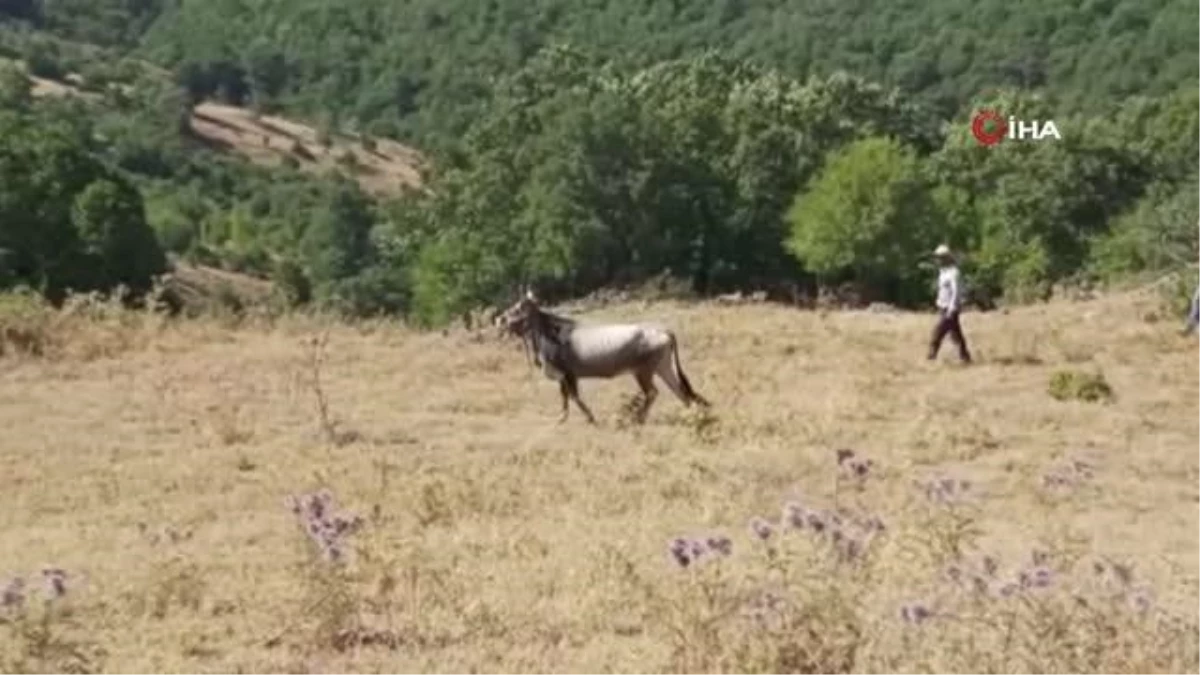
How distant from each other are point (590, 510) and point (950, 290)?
391 inches

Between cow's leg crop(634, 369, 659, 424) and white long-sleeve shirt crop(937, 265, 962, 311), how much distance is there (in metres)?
5.19

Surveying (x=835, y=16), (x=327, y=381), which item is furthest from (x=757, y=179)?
(x=835, y=16)

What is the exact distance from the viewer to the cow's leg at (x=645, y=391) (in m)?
15.9

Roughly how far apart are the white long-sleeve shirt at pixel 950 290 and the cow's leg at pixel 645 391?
5.19 m

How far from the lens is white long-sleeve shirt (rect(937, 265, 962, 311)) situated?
20.4m

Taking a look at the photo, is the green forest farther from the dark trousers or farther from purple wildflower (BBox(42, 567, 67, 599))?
purple wildflower (BBox(42, 567, 67, 599))

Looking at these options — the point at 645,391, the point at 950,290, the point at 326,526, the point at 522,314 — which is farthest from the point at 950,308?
the point at 326,526

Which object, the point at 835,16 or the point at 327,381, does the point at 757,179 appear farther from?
the point at 835,16

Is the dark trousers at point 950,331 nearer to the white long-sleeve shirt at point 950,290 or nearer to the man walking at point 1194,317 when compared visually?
the white long-sleeve shirt at point 950,290

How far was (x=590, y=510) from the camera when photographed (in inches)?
450

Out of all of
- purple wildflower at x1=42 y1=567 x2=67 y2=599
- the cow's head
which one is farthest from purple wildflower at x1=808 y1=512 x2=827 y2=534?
the cow's head

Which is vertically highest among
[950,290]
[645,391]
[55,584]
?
[950,290]

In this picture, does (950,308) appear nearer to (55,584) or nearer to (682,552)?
(682,552)

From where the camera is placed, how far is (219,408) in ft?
56.4
